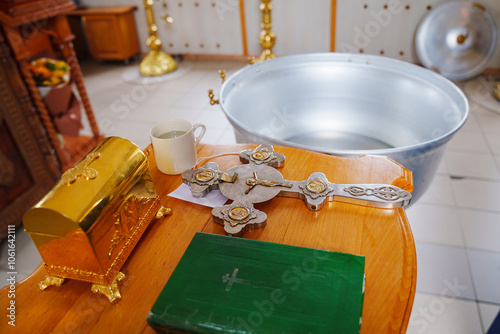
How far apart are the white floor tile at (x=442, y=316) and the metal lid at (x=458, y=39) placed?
2389 mm

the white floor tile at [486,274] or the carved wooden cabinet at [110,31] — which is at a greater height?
the carved wooden cabinet at [110,31]

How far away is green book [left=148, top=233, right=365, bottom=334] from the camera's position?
22.6 inches

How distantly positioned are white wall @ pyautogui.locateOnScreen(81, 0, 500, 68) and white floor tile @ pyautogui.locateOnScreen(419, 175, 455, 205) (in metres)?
1.81

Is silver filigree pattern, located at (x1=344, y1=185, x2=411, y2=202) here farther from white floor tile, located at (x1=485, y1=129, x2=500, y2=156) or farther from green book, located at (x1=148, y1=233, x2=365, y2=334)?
white floor tile, located at (x1=485, y1=129, x2=500, y2=156)

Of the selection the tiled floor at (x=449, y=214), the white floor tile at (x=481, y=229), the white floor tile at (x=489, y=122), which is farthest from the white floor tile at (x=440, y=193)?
the white floor tile at (x=489, y=122)

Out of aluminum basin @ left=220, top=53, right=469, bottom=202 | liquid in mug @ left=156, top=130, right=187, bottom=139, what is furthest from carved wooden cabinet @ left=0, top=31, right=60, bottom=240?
liquid in mug @ left=156, top=130, right=187, bottom=139

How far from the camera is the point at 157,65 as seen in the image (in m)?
3.92

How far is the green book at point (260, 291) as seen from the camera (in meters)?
0.57

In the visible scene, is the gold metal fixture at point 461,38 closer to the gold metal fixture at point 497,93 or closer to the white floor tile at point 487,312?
the gold metal fixture at point 497,93

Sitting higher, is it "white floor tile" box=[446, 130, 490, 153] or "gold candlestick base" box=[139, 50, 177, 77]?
"gold candlestick base" box=[139, 50, 177, 77]

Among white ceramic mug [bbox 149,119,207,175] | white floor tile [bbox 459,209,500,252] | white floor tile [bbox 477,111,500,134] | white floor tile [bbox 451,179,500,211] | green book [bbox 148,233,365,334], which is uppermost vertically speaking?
white ceramic mug [bbox 149,119,207,175]

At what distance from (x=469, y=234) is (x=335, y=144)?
0.77 meters

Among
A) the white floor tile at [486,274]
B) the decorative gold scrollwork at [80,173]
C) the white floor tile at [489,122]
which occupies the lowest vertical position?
the white floor tile at [489,122]

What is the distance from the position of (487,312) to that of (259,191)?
3.85ft
